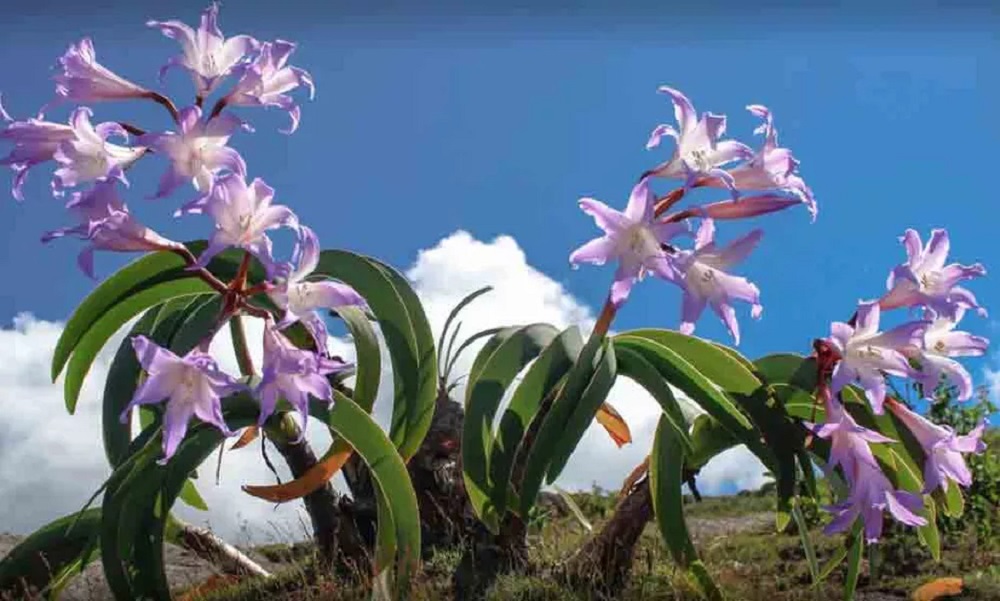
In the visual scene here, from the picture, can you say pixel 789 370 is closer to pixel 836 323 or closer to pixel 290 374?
pixel 836 323

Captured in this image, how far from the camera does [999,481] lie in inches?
243

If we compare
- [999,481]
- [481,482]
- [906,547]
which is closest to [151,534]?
[481,482]

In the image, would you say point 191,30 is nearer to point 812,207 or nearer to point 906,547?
point 812,207

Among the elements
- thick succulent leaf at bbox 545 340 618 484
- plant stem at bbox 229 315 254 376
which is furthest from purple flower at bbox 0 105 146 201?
thick succulent leaf at bbox 545 340 618 484

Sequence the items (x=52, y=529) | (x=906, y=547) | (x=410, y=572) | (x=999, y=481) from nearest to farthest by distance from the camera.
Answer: (x=410, y=572), (x=52, y=529), (x=906, y=547), (x=999, y=481)

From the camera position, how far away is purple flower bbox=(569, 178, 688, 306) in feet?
9.22

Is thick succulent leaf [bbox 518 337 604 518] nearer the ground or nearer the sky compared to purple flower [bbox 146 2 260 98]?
nearer the ground

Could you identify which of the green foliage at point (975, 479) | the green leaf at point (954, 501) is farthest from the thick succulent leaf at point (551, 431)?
the green foliage at point (975, 479)

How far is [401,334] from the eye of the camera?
3.61 metres

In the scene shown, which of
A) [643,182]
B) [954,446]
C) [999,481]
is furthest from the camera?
[999,481]

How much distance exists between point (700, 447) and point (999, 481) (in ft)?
9.32

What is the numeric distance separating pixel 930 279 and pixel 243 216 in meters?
1.86

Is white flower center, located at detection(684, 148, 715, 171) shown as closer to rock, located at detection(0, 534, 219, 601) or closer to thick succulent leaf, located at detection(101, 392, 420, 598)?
thick succulent leaf, located at detection(101, 392, 420, 598)

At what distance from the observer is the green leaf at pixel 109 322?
12.9 feet
